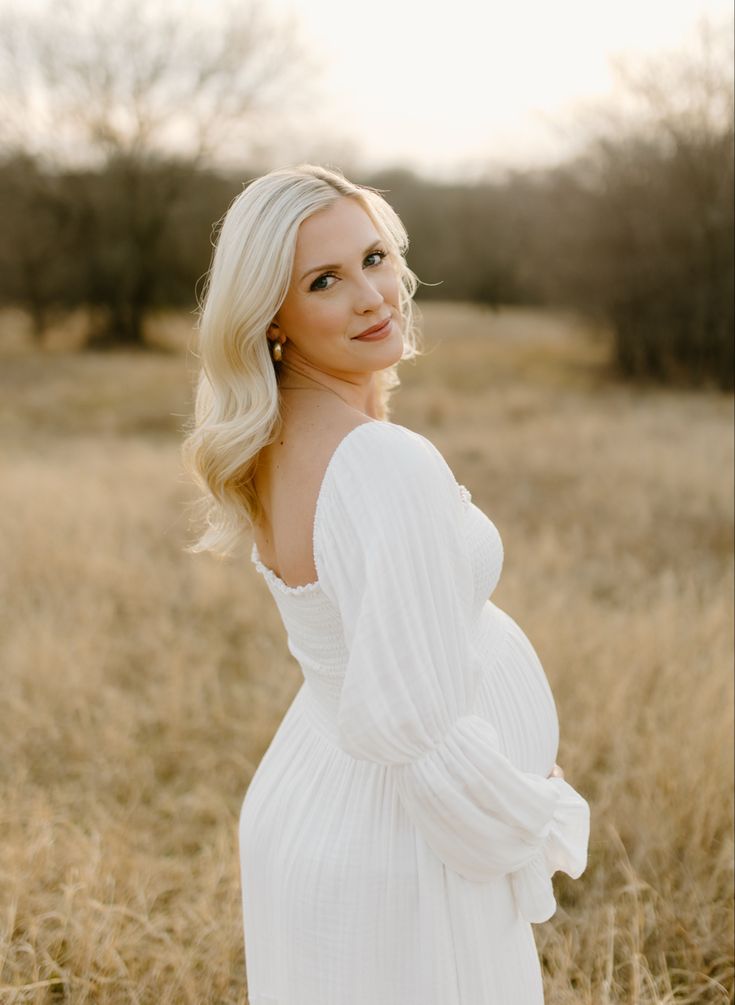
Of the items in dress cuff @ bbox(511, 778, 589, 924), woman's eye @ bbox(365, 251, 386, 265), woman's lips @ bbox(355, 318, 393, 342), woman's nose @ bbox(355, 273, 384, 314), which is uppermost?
woman's eye @ bbox(365, 251, 386, 265)

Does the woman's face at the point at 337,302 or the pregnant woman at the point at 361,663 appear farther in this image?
the woman's face at the point at 337,302

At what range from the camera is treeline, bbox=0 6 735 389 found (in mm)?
12334

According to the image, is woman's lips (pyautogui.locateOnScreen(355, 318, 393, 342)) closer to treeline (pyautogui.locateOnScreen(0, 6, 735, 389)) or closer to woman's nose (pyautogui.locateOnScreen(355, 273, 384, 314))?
woman's nose (pyautogui.locateOnScreen(355, 273, 384, 314))

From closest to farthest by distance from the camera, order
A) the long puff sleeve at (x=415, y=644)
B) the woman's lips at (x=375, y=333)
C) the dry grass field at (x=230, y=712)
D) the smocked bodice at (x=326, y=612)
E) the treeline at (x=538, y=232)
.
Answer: the long puff sleeve at (x=415, y=644) < the smocked bodice at (x=326, y=612) < the woman's lips at (x=375, y=333) < the dry grass field at (x=230, y=712) < the treeline at (x=538, y=232)

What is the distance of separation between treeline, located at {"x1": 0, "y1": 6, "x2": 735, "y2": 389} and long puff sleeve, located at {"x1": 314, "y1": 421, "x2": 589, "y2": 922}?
1934 millimetres

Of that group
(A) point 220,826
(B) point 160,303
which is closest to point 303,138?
(B) point 160,303

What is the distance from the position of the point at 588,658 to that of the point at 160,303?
21156mm

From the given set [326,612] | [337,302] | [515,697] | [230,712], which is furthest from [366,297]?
[230,712]

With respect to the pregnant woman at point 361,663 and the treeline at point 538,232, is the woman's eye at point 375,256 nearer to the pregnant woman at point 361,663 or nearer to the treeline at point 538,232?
the pregnant woman at point 361,663

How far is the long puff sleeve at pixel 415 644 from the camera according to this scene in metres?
1.24

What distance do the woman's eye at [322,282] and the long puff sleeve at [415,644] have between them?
346 mm

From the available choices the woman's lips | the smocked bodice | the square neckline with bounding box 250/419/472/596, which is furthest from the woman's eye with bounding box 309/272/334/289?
the smocked bodice

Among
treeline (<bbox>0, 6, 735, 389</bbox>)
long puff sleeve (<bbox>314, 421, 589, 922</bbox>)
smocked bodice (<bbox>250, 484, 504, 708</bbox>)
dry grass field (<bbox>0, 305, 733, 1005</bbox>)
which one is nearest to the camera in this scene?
long puff sleeve (<bbox>314, 421, 589, 922</bbox>)

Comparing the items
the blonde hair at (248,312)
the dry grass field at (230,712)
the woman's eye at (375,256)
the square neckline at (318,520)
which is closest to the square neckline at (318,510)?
the square neckline at (318,520)
